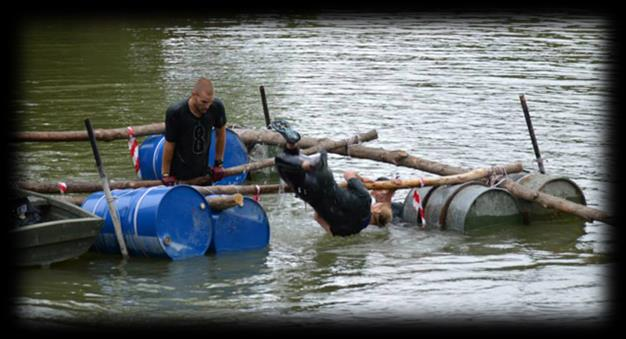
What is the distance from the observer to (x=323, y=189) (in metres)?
16.0

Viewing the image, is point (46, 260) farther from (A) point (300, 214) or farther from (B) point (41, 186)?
(A) point (300, 214)

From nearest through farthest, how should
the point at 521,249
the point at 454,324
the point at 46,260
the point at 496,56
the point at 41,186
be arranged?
the point at 454,324 → the point at 46,260 → the point at 521,249 → the point at 41,186 → the point at 496,56

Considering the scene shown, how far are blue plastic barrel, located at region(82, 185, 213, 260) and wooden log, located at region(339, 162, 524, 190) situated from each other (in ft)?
6.87

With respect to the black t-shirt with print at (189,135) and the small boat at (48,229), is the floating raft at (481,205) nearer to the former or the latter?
the black t-shirt with print at (189,135)

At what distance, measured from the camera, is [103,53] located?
37.1 meters

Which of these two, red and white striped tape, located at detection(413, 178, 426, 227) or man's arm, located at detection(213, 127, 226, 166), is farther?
red and white striped tape, located at detection(413, 178, 426, 227)

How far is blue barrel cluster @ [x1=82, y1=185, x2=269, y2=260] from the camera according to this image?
16250 millimetres

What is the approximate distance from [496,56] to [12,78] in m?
13.7

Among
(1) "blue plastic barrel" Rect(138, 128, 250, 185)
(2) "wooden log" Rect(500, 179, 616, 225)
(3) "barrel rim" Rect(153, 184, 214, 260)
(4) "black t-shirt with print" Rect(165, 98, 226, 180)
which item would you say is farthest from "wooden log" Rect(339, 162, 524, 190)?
(1) "blue plastic barrel" Rect(138, 128, 250, 185)

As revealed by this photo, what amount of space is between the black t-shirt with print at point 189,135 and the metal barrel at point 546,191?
4.70 m

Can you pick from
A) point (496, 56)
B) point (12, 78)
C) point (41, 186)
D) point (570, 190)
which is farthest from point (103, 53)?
point (570, 190)

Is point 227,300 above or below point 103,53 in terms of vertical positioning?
below

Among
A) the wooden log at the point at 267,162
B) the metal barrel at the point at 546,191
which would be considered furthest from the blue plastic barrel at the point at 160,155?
the metal barrel at the point at 546,191

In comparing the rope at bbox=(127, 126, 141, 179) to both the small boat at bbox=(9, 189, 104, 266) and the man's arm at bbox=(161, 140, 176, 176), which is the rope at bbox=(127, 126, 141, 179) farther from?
the small boat at bbox=(9, 189, 104, 266)
